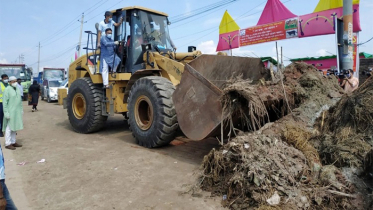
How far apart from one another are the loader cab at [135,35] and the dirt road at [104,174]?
1.88 meters

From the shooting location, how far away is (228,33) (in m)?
13.7

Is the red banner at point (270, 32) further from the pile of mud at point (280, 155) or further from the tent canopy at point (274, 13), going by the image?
the pile of mud at point (280, 155)

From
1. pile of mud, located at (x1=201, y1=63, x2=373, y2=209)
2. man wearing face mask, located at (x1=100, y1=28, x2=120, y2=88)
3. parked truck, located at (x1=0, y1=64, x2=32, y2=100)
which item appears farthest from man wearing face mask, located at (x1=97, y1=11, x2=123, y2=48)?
parked truck, located at (x1=0, y1=64, x2=32, y2=100)

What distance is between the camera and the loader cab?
6566 millimetres

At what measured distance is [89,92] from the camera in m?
6.97

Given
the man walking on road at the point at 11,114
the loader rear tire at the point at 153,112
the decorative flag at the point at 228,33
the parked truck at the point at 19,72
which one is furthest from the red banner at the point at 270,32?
the parked truck at the point at 19,72

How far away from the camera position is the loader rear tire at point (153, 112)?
5004 millimetres

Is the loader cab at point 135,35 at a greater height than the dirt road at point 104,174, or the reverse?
the loader cab at point 135,35

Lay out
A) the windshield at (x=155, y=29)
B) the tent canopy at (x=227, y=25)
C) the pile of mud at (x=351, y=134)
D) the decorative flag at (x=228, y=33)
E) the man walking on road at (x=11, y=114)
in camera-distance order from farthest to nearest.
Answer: the tent canopy at (x=227, y=25) → the decorative flag at (x=228, y=33) → the windshield at (x=155, y=29) → the man walking on road at (x=11, y=114) → the pile of mud at (x=351, y=134)

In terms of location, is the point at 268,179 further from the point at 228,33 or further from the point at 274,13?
the point at 228,33

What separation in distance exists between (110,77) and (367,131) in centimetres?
533

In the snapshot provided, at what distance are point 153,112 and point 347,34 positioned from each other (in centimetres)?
522

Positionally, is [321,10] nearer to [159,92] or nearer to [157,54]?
[157,54]

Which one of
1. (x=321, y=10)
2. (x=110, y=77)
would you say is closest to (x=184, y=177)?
(x=110, y=77)
